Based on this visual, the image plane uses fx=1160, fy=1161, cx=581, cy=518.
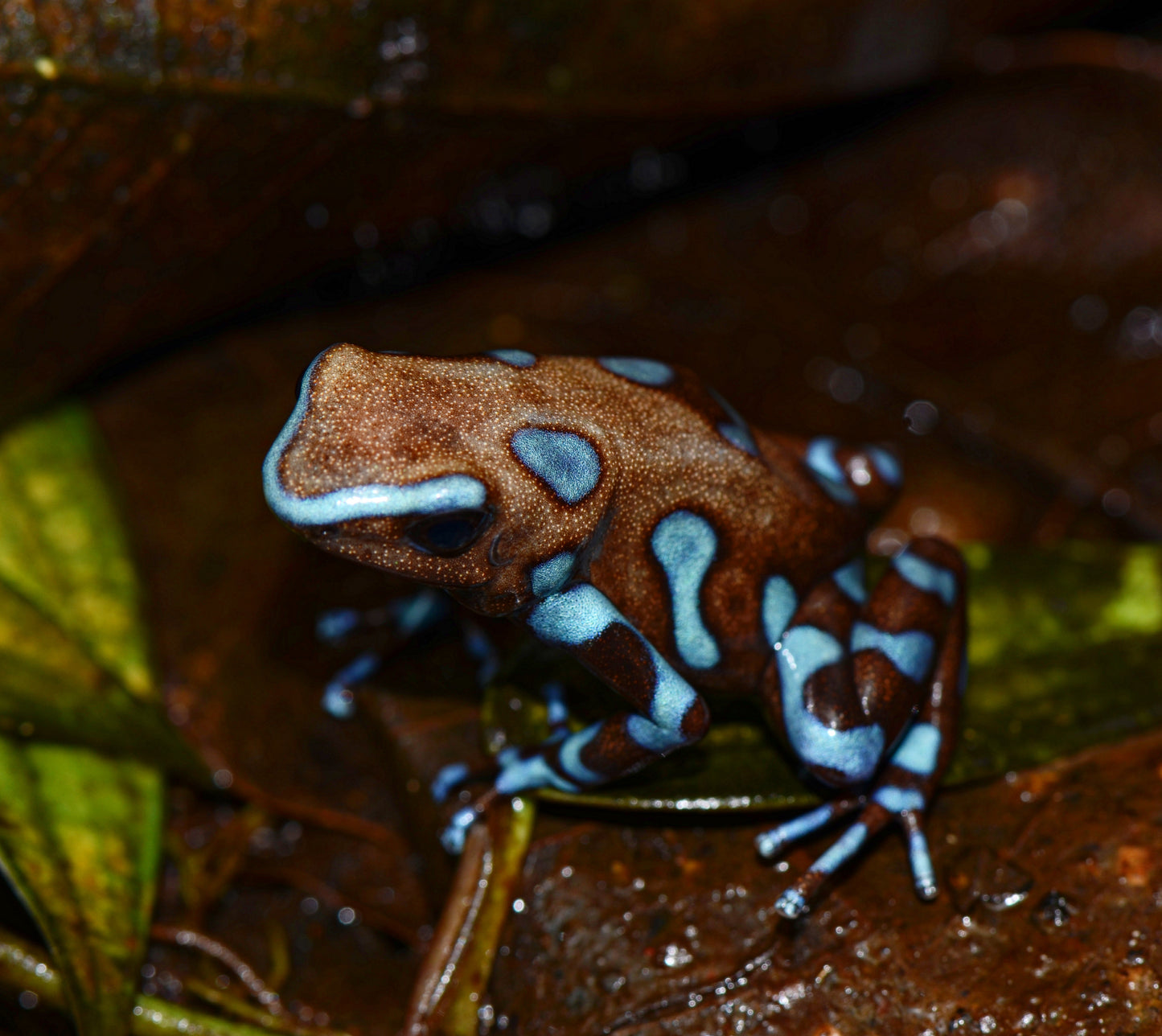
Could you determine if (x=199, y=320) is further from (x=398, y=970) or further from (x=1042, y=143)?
(x=1042, y=143)

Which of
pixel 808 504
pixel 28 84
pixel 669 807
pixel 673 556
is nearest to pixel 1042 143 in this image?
pixel 808 504

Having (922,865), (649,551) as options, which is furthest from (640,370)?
(922,865)

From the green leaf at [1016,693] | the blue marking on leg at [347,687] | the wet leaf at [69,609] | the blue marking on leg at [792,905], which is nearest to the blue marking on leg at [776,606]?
the green leaf at [1016,693]

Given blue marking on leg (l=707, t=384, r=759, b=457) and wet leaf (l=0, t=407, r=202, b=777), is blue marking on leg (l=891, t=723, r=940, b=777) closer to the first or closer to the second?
blue marking on leg (l=707, t=384, r=759, b=457)

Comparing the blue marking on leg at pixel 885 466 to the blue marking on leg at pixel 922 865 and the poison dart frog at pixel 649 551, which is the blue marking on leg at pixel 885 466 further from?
the blue marking on leg at pixel 922 865

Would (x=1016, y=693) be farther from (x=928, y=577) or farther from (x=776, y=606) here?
(x=776, y=606)

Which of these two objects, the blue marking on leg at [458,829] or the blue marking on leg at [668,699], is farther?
the blue marking on leg at [458,829]
